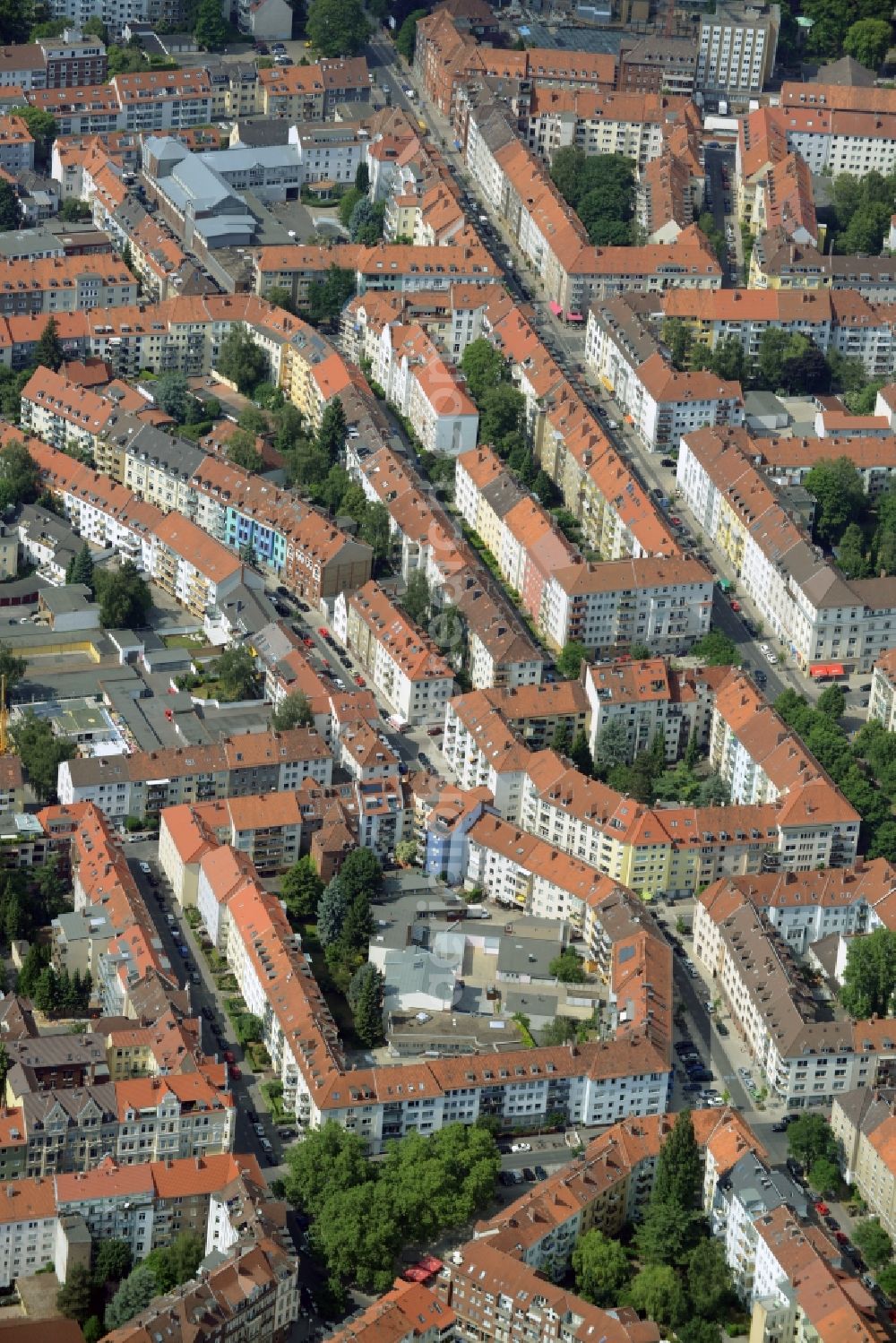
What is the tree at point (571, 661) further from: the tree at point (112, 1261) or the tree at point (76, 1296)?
the tree at point (76, 1296)

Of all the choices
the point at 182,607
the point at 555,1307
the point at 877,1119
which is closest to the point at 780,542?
the point at 182,607

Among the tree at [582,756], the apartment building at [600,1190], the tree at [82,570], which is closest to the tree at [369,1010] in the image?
the apartment building at [600,1190]

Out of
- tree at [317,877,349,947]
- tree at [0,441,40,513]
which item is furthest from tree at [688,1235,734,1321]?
tree at [0,441,40,513]

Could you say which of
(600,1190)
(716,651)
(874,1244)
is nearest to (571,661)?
(716,651)

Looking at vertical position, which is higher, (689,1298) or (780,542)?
(780,542)

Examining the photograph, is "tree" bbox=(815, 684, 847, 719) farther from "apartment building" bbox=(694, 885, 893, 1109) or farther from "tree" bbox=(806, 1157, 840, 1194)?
"tree" bbox=(806, 1157, 840, 1194)

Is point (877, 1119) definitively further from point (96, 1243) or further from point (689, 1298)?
point (96, 1243)
